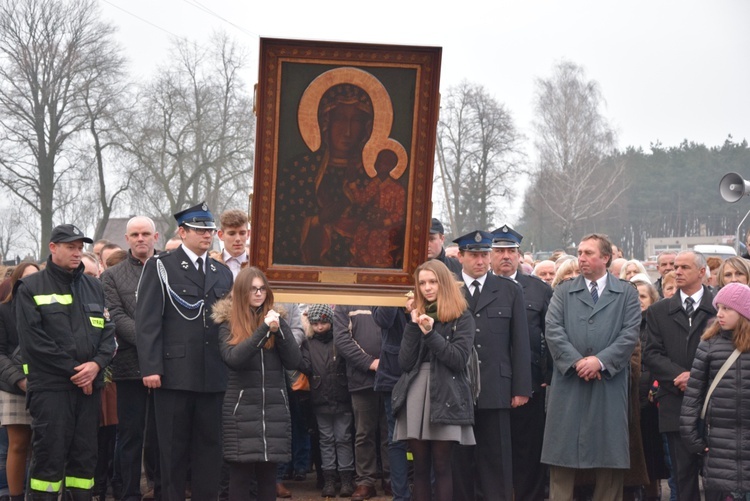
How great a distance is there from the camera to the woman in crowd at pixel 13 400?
934 cm

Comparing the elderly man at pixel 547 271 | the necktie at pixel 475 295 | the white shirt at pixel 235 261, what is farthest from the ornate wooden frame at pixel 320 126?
the elderly man at pixel 547 271

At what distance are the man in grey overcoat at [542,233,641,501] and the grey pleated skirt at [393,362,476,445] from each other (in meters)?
1.02

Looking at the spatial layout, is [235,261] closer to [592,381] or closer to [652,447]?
[592,381]

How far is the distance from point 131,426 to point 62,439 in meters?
1.13

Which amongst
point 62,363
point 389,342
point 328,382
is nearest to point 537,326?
point 389,342

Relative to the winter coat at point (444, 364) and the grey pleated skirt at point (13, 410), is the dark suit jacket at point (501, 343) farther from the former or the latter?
the grey pleated skirt at point (13, 410)

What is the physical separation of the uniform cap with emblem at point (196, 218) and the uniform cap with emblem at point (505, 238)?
109 inches

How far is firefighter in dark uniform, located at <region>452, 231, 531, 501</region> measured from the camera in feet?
29.3

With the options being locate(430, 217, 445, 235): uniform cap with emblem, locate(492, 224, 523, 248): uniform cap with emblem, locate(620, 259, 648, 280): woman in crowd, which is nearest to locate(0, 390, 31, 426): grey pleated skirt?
locate(430, 217, 445, 235): uniform cap with emblem

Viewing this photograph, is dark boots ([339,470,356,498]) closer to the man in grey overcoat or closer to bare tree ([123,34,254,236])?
the man in grey overcoat

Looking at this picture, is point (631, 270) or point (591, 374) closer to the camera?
point (591, 374)

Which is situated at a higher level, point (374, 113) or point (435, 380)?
point (374, 113)

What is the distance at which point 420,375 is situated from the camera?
8516 millimetres

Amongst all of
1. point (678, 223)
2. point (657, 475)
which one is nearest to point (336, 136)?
point (657, 475)
